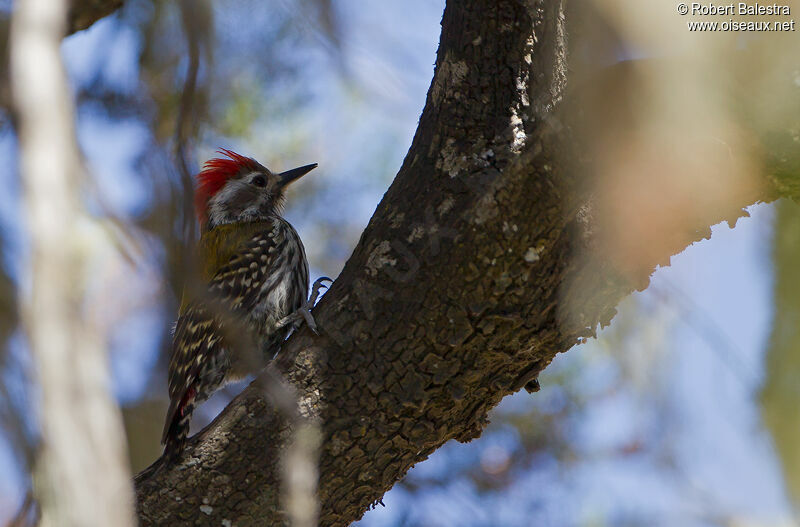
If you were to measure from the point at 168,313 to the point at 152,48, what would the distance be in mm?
2017

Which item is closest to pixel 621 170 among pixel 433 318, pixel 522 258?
pixel 522 258

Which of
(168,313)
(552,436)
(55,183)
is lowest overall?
(55,183)

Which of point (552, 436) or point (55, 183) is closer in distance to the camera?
point (55, 183)

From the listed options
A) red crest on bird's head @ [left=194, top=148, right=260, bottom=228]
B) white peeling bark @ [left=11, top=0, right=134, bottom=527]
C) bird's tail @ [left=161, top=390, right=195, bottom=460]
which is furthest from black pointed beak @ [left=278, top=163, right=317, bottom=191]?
white peeling bark @ [left=11, top=0, right=134, bottom=527]

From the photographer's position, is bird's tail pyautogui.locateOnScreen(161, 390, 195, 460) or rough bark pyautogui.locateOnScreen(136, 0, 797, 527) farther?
bird's tail pyautogui.locateOnScreen(161, 390, 195, 460)

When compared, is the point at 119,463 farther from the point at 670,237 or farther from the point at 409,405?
the point at 670,237

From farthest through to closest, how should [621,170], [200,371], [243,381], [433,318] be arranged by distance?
[243,381] → [200,371] → [433,318] → [621,170]

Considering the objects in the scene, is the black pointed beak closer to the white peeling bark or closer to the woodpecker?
the woodpecker

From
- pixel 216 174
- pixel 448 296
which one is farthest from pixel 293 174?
pixel 448 296

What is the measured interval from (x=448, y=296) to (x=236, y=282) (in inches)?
74.3

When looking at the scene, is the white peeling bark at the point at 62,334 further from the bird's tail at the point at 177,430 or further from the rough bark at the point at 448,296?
the bird's tail at the point at 177,430

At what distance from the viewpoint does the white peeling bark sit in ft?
3.63

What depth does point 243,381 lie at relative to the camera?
4.10 meters

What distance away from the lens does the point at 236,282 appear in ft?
13.3
